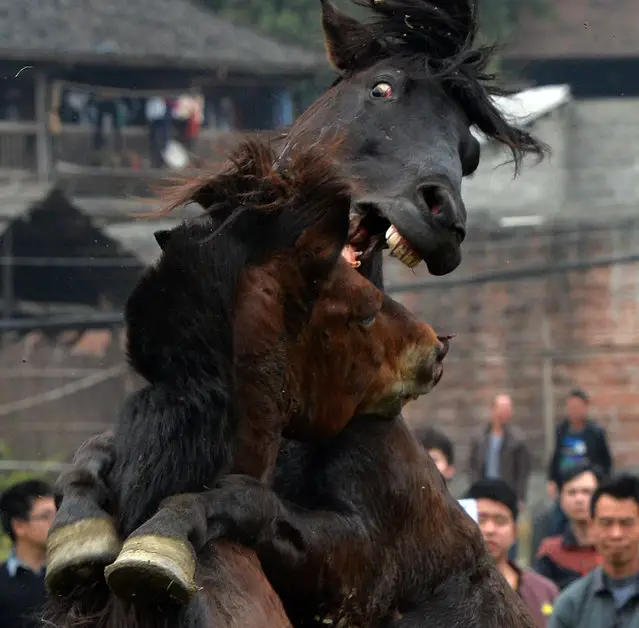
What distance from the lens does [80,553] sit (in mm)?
3064

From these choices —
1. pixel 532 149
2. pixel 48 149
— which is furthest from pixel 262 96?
pixel 532 149

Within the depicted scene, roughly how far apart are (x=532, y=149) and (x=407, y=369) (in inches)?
68.0

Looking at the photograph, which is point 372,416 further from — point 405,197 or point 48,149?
point 48,149

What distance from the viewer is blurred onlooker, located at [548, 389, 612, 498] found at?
12.8 m

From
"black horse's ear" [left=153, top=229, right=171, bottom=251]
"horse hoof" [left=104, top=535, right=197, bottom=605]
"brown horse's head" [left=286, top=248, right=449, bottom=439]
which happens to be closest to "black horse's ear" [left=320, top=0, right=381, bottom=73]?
"brown horse's head" [left=286, top=248, right=449, bottom=439]

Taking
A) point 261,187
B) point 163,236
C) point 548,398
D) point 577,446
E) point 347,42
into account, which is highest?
point 261,187

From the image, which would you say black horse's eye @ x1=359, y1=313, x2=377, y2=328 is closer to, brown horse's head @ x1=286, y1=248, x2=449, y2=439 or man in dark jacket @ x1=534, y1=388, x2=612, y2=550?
brown horse's head @ x1=286, y1=248, x2=449, y2=439

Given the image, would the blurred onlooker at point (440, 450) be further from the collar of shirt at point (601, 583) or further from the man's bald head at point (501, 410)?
the man's bald head at point (501, 410)

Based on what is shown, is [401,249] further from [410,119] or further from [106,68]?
[106,68]

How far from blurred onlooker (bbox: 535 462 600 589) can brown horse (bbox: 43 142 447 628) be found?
623 centimetres

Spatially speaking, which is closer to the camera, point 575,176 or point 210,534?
point 210,534

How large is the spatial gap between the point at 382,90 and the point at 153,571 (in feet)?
8.46

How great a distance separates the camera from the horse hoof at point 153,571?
2.80 m

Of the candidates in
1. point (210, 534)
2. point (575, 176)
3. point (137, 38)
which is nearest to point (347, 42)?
point (210, 534)
